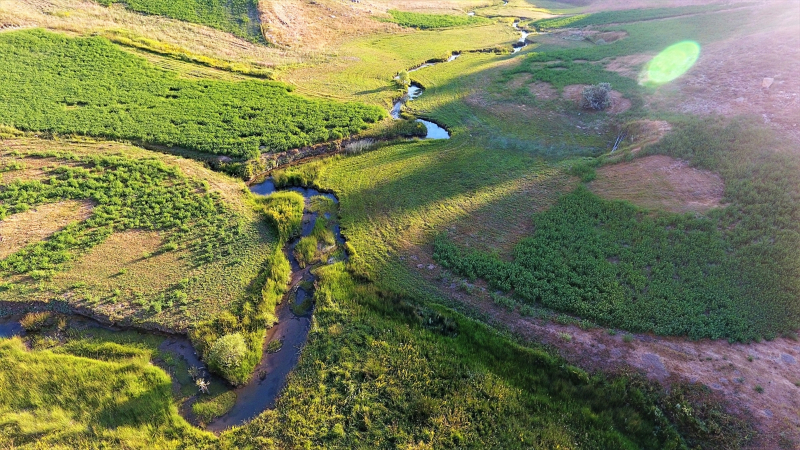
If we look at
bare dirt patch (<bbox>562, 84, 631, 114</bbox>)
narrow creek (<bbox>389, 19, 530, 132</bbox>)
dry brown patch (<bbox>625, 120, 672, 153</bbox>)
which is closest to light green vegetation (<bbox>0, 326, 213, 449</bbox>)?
narrow creek (<bbox>389, 19, 530, 132</bbox>)

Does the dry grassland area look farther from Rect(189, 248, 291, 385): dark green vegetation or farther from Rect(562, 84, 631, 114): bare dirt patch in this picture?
Rect(562, 84, 631, 114): bare dirt patch

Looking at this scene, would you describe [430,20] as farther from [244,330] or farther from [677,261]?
[244,330]

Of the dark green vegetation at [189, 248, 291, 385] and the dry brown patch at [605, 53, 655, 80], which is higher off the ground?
the dry brown patch at [605, 53, 655, 80]

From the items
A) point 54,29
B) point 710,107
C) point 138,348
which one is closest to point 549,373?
point 138,348

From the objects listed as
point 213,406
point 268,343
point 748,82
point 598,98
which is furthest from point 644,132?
point 213,406

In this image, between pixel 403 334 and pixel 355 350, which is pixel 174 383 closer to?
pixel 355 350

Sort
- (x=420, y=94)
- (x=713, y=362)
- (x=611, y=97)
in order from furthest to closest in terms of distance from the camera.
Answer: (x=420, y=94), (x=611, y=97), (x=713, y=362)
